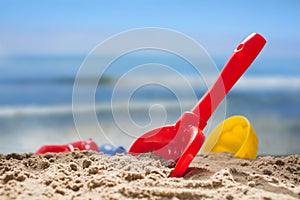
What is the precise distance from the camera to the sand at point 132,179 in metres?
0.83

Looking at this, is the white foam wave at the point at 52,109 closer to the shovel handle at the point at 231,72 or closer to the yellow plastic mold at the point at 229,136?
the yellow plastic mold at the point at 229,136

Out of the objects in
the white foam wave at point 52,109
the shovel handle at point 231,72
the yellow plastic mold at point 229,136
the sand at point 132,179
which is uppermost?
the white foam wave at point 52,109

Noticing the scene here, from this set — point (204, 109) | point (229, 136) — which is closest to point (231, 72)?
point (204, 109)

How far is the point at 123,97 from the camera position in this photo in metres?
1.83

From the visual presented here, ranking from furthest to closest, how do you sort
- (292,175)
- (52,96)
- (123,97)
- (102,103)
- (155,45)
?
1. (52,96)
2. (102,103)
3. (123,97)
4. (155,45)
5. (292,175)

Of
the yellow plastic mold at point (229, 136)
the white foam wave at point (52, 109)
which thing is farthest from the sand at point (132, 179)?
the white foam wave at point (52, 109)

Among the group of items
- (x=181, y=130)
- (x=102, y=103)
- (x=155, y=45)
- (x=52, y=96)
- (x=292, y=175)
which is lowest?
(x=292, y=175)

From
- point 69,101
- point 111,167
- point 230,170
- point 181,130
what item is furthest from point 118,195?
point 69,101

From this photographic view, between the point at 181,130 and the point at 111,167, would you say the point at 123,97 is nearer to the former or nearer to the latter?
the point at 181,130

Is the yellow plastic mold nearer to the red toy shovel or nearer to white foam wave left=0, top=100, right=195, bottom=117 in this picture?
the red toy shovel

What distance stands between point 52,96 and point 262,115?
4.59 ft

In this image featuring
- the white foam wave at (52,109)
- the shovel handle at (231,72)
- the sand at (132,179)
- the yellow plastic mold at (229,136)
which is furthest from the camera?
the white foam wave at (52,109)

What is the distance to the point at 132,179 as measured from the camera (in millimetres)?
899

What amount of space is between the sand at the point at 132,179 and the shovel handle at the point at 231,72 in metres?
0.14
